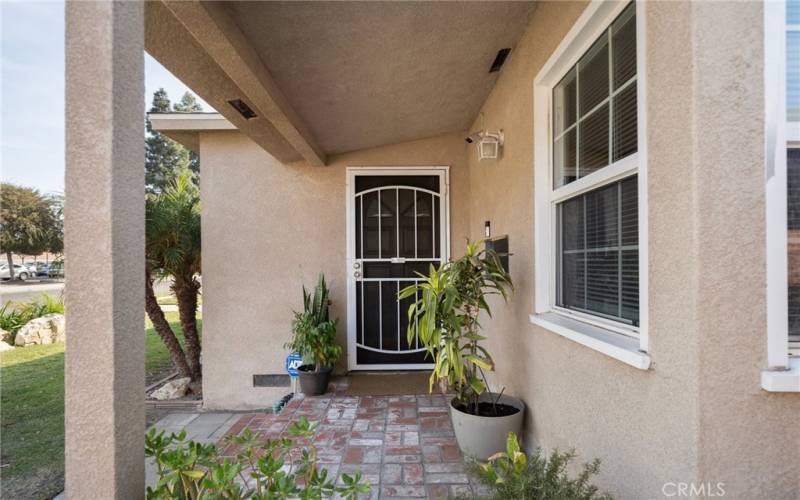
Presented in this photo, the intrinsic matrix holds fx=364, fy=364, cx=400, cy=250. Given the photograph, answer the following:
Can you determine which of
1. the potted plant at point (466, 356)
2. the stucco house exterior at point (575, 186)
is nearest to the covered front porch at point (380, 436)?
the potted plant at point (466, 356)

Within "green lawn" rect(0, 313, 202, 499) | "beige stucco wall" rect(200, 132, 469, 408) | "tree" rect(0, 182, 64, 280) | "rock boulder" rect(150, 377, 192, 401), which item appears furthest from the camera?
"tree" rect(0, 182, 64, 280)

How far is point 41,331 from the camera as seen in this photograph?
7535mm

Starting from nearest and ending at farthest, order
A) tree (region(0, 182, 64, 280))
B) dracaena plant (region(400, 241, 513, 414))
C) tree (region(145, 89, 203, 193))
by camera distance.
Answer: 1. dracaena plant (region(400, 241, 513, 414))
2. tree (region(0, 182, 64, 280))
3. tree (region(145, 89, 203, 193))

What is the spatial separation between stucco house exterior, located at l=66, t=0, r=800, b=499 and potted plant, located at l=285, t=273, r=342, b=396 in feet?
5.79

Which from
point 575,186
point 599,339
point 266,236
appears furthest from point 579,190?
point 266,236

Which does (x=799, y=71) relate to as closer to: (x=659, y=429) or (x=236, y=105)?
(x=659, y=429)

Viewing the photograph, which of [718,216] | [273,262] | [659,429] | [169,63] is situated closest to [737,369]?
[659,429]

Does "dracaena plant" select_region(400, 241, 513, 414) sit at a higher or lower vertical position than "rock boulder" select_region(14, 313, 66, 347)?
higher

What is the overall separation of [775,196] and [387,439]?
257cm

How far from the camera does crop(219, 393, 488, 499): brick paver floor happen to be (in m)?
2.18

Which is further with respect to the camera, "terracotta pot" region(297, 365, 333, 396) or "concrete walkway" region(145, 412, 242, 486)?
"terracotta pot" region(297, 365, 333, 396)

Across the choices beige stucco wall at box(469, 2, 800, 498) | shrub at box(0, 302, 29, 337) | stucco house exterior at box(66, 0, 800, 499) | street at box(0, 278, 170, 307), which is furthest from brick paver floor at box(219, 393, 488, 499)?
shrub at box(0, 302, 29, 337)

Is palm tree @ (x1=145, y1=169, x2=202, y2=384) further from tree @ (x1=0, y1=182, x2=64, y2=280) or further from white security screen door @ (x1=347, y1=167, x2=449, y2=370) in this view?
tree @ (x1=0, y1=182, x2=64, y2=280)

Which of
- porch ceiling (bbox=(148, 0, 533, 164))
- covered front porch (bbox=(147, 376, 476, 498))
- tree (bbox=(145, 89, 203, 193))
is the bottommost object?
covered front porch (bbox=(147, 376, 476, 498))
